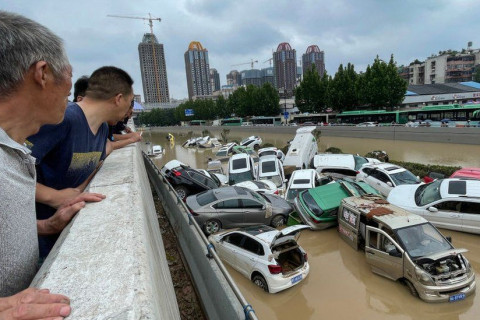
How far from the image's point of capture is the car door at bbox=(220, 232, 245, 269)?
6937 mm

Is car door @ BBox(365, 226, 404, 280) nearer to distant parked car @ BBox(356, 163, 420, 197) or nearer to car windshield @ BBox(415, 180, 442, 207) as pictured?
car windshield @ BBox(415, 180, 442, 207)

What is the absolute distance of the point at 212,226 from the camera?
9.07 meters

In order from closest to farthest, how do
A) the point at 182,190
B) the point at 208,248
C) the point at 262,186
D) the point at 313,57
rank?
the point at 208,248 → the point at 262,186 → the point at 182,190 → the point at 313,57

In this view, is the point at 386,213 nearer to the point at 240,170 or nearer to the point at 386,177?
the point at 386,177

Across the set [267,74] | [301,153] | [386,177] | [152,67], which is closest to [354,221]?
[386,177]

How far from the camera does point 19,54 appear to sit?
3.86ft

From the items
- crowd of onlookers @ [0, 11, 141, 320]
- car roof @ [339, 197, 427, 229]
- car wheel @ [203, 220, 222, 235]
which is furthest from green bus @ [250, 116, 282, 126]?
crowd of onlookers @ [0, 11, 141, 320]

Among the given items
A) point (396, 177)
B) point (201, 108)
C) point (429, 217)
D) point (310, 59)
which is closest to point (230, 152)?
point (396, 177)

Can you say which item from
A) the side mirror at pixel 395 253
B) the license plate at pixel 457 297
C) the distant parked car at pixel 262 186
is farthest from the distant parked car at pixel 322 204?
the license plate at pixel 457 297

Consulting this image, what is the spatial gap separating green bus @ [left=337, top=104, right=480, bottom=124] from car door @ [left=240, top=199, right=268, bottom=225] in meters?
36.0

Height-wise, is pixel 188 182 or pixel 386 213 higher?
pixel 386 213

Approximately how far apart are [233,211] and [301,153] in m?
8.85

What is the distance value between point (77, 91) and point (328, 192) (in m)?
8.06

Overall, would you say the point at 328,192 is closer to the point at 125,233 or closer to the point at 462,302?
the point at 462,302
